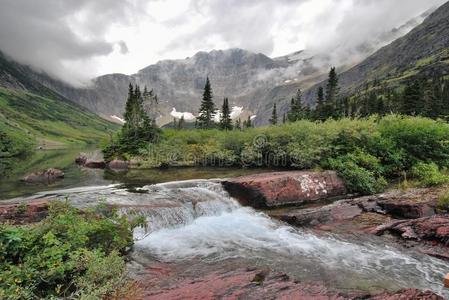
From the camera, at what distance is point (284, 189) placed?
856 inches

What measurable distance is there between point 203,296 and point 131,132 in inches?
2189

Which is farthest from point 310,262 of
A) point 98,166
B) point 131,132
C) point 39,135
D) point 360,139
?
point 39,135

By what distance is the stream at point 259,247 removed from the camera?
10.3m

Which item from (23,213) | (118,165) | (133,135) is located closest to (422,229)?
(23,213)

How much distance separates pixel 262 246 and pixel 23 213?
11264 mm

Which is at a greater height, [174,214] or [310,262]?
[174,214]

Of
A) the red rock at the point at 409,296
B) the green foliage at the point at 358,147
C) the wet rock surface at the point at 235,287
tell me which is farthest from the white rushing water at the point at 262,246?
the green foliage at the point at 358,147

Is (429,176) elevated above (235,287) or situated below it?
above

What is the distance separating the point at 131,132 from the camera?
59.2 m

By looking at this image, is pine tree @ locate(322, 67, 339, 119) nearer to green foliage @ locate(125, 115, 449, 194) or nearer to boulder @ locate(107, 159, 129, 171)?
green foliage @ locate(125, 115, 449, 194)

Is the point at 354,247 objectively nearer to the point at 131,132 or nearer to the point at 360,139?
the point at 360,139

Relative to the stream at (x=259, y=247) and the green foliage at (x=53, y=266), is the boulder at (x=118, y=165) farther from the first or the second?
the green foliage at (x=53, y=266)

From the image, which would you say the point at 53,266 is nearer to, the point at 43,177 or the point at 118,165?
the point at 43,177

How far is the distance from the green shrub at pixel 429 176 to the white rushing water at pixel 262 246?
11.4 m
